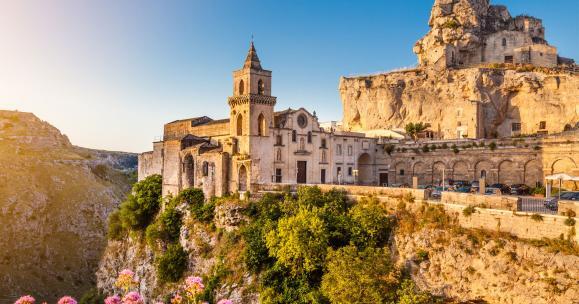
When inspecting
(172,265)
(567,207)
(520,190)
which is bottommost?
(172,265)

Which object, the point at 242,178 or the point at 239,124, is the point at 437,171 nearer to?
the point at 239,124

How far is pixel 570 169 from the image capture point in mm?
39406

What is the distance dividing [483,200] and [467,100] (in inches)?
1376

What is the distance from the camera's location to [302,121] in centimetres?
4497

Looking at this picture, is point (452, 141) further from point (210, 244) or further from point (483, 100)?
point (210, 244)

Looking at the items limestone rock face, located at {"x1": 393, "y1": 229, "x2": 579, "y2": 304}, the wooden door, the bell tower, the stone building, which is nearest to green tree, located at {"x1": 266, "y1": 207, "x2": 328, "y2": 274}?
limestone rock face, located at {"x1": 393, "y1": 229, "x2": 579, "y2": 304}

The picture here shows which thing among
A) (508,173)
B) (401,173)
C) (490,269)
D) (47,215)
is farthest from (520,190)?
(47,215)

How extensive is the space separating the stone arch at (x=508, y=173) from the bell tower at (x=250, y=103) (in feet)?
74.8

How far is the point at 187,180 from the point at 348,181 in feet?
57.3

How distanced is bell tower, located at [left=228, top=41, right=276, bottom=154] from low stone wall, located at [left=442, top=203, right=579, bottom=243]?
20.5 m

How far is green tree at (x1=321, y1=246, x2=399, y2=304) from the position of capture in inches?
874

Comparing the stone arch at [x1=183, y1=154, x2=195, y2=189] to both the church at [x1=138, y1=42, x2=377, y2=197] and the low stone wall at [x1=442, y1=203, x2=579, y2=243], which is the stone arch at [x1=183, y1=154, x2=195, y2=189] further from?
the low stone wall at [x1=442, y1=203, x2=579, y2=243]

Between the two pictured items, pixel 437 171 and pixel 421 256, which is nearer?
pixel 421 256

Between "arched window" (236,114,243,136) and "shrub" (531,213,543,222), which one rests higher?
"arched window" (236,114,243,136)
